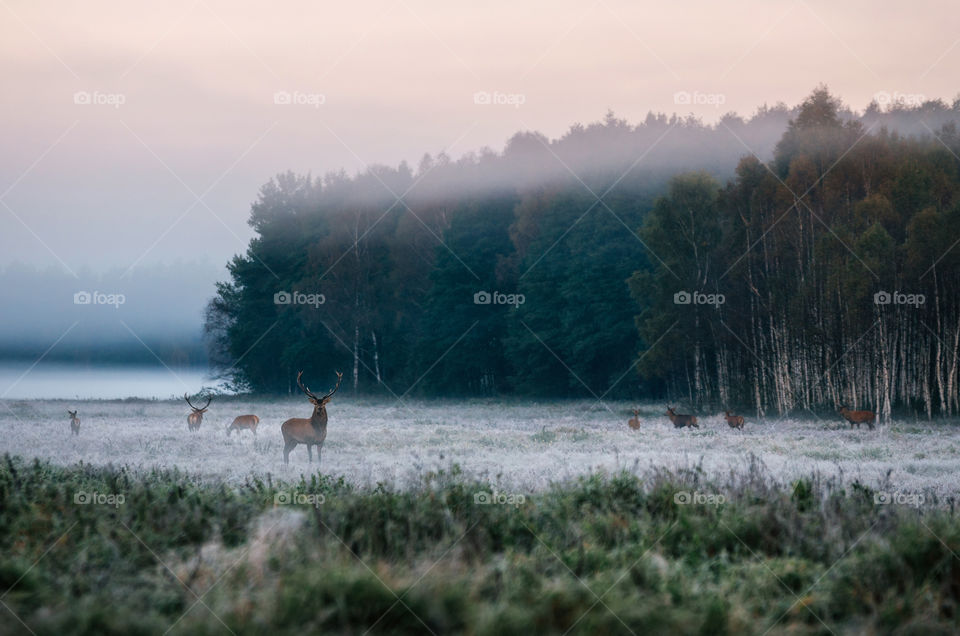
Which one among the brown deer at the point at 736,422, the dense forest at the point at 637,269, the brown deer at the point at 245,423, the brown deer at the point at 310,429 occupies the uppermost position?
the dense forest at the point at 637,269

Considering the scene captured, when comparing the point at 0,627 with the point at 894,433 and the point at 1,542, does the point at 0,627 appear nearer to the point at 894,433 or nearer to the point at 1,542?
the point at 1,542

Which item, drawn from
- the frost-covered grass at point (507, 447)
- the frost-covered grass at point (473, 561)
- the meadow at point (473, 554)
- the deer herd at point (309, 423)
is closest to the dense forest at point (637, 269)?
the deer herd at point (309, 423)

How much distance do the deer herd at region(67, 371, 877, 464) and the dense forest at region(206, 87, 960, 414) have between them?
142 inches

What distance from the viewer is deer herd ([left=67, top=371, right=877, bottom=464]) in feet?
51.0

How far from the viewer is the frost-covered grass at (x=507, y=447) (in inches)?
514

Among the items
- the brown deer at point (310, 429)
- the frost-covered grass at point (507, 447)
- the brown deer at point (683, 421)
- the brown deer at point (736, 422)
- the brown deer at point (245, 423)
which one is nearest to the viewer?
the frost-covered grass at point (507, 447)

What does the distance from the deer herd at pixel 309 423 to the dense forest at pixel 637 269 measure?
3.61 meters

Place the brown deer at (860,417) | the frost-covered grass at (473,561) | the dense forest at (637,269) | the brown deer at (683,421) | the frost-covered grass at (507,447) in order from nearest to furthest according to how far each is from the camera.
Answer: the frost-covered grass at (473,561) < the frost-covered grass at (507,447) < the brown deer at (860,417) < the brown deer at (683,421) < the dense forest at (637,269)

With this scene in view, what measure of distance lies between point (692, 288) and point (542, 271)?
13.5 meters

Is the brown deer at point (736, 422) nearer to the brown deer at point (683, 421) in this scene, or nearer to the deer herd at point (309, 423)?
the deer herd at point (309, 423)

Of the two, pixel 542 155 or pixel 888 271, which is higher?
pixel 542 155

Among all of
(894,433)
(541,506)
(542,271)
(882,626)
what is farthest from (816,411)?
(882,626)

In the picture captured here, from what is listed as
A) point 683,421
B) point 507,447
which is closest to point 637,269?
point 683,421

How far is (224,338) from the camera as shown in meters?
63.8
